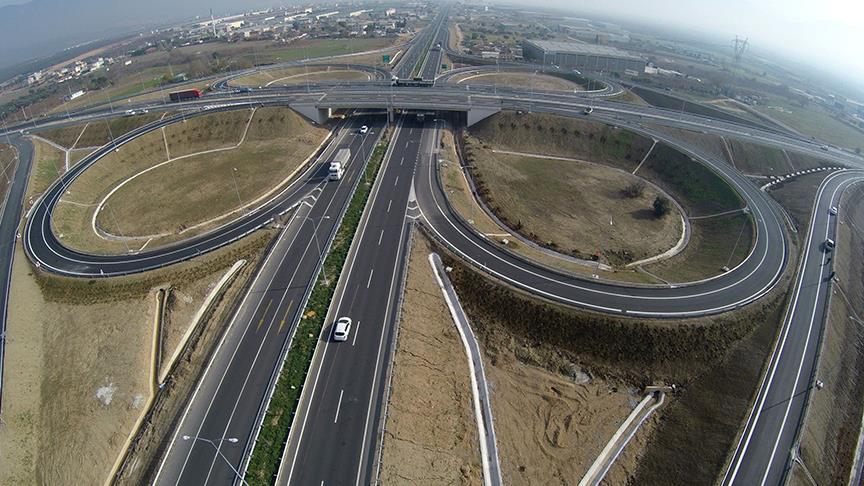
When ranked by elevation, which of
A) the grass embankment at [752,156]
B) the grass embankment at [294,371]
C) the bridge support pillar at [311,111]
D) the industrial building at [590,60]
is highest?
the industrial building at [590,60]

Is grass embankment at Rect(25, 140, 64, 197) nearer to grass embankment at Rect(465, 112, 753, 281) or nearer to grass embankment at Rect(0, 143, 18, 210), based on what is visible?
grass embankment at Rect(0, 143, 18, 210)

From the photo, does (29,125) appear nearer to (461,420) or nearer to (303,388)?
(303,388)

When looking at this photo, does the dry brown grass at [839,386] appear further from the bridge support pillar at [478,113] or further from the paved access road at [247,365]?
the bridge support pillar at [478,113]

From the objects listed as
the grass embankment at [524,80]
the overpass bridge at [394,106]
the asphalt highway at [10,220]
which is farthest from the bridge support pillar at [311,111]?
the grass embankment at [524,80]

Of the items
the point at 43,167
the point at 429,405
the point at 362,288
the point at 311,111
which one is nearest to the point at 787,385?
the point at 429,405

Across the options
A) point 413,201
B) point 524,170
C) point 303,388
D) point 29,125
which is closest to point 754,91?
point 524,170
